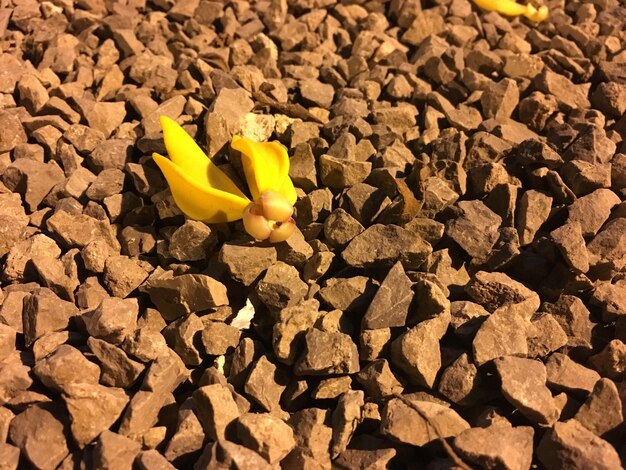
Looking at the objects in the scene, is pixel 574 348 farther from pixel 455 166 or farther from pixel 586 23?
pixel 586 23

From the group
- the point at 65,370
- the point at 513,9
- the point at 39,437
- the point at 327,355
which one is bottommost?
the point at 39,437

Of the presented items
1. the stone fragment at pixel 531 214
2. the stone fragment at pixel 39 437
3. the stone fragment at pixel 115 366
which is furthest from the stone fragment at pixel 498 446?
the stone fragment at pixel 39 437

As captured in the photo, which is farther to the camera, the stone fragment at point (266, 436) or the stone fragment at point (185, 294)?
the stone fragment at point (185, 294)

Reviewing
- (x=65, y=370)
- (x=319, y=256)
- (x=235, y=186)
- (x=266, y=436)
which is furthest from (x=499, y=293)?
(x=65, y=370)

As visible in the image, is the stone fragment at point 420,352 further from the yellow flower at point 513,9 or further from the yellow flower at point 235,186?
the yellow flower at point 513,9

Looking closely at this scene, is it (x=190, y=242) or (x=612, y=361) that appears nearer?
(x=612, y=361)

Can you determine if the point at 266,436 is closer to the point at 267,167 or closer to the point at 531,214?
the point at 267,167

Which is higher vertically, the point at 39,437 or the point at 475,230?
the point at 475,230
